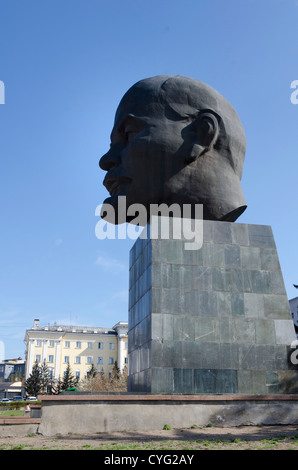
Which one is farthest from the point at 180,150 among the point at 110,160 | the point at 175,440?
the point at 175,440

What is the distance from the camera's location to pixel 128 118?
36.6 ft

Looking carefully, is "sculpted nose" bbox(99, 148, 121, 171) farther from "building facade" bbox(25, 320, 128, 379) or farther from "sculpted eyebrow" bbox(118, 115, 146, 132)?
"building facade" bbox(25, 320, 128, 379)

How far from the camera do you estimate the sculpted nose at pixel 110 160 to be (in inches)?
451

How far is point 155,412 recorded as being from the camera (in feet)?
27.2

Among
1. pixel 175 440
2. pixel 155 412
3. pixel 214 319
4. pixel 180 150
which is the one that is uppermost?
pixel 180 150

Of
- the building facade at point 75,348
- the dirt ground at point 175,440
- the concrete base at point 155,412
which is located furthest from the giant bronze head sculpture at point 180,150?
the building facade at point 75,348

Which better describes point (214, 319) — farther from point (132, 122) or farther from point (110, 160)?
point (132, 122)

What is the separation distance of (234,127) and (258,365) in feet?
19.1

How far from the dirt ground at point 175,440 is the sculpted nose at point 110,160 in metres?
6.52

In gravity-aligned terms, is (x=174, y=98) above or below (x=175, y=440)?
above

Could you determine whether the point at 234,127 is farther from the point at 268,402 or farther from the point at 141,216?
the point at 268,402

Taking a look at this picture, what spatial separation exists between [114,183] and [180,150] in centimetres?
199

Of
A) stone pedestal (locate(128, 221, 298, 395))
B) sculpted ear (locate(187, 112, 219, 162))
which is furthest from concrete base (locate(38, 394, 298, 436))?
sculpted ear (locate(187, 112, 219, 162))

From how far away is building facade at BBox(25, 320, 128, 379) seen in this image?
75.6 m
